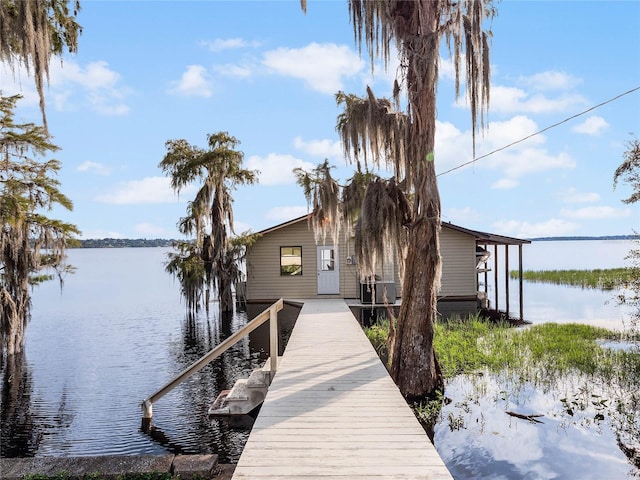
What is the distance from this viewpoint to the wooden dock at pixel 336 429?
14.0ft

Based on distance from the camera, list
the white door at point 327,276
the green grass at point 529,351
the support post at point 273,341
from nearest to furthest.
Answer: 1. the support post at point 273,341
2. the green grass at point 529,351
3. the white door at point 327,276

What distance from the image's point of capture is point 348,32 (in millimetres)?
9227

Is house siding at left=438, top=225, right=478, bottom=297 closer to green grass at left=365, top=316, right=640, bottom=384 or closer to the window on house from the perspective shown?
the window on house

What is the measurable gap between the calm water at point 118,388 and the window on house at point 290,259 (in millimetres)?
3531

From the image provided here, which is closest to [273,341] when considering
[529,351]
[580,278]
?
[529,351]

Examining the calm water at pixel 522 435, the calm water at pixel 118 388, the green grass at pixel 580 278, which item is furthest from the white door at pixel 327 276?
the green grass at pixel 580 278

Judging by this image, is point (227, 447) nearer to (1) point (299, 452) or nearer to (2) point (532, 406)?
(1) point (299, 452)

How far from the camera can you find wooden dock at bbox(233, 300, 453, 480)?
427cm

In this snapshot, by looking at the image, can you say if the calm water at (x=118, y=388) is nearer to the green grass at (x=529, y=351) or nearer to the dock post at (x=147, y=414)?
the dock post at (x=147, y=414)

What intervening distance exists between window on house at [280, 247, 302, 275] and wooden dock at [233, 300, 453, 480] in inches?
499

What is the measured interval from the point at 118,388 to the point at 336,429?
20.2 feet

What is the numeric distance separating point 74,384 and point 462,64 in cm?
875

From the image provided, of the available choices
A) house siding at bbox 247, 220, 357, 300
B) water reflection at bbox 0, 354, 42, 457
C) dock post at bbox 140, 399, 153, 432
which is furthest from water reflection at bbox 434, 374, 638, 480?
house siding at bbox 247, 220, 357, 300

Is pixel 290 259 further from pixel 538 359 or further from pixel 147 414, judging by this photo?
pixel 147 414
